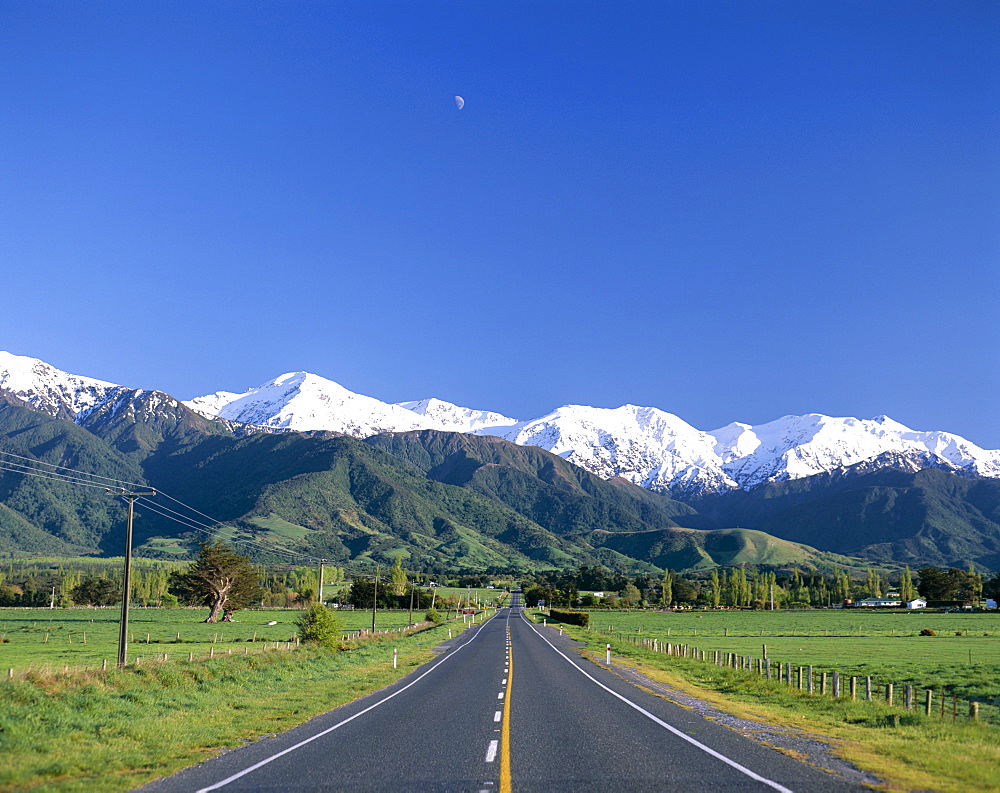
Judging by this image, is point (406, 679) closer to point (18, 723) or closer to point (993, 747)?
point (18, 723)

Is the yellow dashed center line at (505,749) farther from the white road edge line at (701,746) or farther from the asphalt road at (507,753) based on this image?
the white road edge line at (701,746)

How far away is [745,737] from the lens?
776 inches

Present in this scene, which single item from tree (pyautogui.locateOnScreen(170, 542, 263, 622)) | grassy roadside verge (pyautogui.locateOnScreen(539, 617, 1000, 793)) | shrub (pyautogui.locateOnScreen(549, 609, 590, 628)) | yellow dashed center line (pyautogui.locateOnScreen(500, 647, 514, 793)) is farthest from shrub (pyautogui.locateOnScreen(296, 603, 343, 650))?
tree (pyautogui.locateOnScreen(170, 542, 263, 622))

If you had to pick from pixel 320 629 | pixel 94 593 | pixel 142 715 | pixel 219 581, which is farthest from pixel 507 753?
pixel 94 593

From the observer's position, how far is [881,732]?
21359 mm

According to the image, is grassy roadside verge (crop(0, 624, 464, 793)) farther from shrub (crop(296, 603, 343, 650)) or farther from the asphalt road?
shrub (crop(296, 603, 343, 650))

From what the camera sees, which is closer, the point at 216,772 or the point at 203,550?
the point at 216,772

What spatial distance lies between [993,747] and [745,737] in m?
5.29

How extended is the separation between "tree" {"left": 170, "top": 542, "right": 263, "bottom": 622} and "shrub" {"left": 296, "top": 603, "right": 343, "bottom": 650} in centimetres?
7814

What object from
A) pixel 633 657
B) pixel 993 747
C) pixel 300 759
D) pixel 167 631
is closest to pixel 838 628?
pixel 633 657

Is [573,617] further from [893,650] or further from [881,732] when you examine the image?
[881,732]

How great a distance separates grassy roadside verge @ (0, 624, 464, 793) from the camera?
15.9m

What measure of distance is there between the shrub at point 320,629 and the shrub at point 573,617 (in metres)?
61.0

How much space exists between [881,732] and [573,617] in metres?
111
